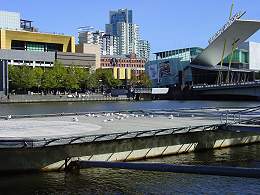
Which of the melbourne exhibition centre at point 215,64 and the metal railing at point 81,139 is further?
the melbourne exhibition centre at point 215,64

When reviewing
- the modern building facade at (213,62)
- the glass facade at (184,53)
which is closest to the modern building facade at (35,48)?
the modern building facade at (213,62)

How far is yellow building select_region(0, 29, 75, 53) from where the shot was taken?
14538cm

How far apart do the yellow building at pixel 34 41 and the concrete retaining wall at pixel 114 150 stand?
12319cm

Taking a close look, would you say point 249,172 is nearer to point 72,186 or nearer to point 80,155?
point 72,186

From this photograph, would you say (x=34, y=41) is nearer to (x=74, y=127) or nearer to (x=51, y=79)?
(x=51, y=79)

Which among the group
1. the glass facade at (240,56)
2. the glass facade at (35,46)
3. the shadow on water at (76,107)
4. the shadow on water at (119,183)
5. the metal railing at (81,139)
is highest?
the glass facade at (35,46)

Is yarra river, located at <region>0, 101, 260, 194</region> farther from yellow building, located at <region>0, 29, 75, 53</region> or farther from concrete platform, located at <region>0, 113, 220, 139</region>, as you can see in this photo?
yellow building, located at <region>0, 29, 75, 53</region>

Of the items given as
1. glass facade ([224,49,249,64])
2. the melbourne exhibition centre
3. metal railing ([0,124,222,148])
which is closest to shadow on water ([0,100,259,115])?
the melbourne exhibition centre

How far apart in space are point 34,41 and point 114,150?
436 feet

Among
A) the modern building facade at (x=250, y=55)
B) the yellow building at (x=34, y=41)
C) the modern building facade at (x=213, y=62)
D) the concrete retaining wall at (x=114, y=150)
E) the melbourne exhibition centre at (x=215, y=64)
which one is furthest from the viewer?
the modern building facade at (x=250, y=55)

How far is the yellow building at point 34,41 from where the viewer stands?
5723 inches

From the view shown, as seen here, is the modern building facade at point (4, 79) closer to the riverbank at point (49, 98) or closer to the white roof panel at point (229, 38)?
the riverbank at point (49, 98)

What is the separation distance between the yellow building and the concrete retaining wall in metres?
123

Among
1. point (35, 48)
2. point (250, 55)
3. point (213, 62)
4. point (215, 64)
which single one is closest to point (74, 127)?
point (213, 62)
